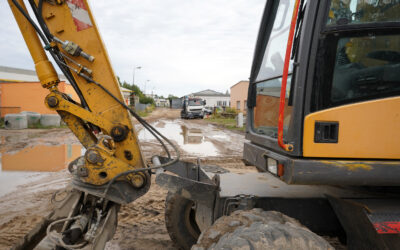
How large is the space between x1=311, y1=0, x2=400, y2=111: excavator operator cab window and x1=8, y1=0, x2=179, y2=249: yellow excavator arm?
1.58 metres

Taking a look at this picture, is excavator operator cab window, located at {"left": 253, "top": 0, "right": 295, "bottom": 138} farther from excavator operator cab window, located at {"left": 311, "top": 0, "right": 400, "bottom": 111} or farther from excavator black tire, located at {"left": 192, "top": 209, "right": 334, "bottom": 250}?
excavator black tire, located at {"left": 192, "top": 209, "right": 334, "bottom": 250}

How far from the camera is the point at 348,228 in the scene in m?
2.02

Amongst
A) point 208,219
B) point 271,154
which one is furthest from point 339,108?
point 208,219

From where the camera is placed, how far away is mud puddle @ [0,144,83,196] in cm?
618

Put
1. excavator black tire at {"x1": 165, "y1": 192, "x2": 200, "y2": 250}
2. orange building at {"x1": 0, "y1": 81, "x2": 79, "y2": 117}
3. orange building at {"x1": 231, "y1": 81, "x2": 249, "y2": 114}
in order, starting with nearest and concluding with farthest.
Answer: excavator black tire at {"x1": 165, "y1": 192, "x2": 200, "y2": 250}, orange building at {"x1": 0, "y1": 81, "x2": 79, "y2": 117}, orange building at {"x1": 231, "y1": 81, "x2": 249, "y2": 114}

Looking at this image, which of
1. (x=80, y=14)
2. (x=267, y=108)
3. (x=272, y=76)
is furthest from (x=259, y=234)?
(x=80, y=14)

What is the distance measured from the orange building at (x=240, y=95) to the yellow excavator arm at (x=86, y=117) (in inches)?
1389

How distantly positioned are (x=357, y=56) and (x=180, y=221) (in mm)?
2254

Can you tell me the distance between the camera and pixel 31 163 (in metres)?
7.77

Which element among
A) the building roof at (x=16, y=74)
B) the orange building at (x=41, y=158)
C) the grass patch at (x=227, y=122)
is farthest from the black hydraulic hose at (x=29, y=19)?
the building roof at (x=16, y=74)

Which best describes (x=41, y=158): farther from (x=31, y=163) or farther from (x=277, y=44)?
(x=277, y=44)

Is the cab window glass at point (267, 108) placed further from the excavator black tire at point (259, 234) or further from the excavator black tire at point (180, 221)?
the excavator black tire at point (180, 221)

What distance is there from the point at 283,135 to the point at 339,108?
388mm

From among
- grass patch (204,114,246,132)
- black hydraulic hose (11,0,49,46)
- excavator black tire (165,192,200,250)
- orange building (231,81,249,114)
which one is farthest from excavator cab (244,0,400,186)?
orange building (231,81,249,114)
